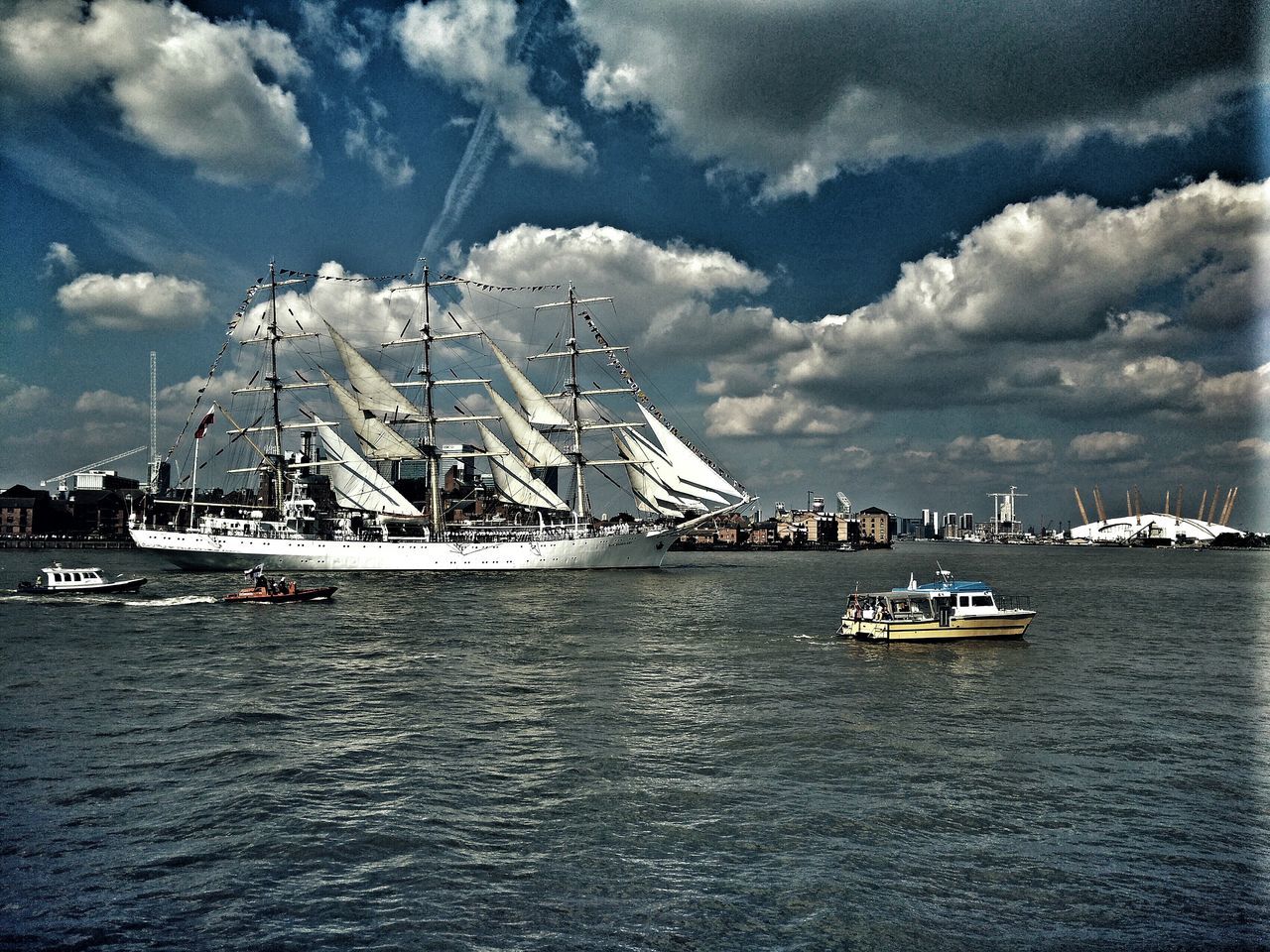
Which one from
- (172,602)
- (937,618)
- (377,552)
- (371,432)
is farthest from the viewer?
(371,432)

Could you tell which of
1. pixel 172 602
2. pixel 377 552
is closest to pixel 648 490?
pixel 377 552

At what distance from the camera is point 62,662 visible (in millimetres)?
35719

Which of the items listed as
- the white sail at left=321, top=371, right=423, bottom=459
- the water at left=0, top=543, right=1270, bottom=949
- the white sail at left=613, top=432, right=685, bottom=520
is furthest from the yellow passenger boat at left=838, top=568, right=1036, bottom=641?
the white sail at left=321, top=371, right=423, bottom=459

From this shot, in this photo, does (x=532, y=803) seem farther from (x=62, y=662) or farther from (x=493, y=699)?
(x=62, y=662)

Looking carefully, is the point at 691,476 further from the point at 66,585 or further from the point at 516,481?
the point at 66,585

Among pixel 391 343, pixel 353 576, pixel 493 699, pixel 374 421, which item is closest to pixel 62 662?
pixel 493 699

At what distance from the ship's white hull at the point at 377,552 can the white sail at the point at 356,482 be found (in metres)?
4.50

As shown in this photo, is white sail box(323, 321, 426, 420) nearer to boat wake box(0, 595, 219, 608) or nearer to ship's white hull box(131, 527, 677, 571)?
ship's white hull box(131, 527, 677, 571)

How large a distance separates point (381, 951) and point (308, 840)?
475 centimetres

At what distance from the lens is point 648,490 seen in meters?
118

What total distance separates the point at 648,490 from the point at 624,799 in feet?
326

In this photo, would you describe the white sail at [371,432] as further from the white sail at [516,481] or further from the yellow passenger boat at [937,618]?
the yellow passenger boat at [937,618]

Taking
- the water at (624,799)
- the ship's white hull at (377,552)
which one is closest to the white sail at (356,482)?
the ship's white hull at (377,552)

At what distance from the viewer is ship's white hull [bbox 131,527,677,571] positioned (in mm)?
100812
